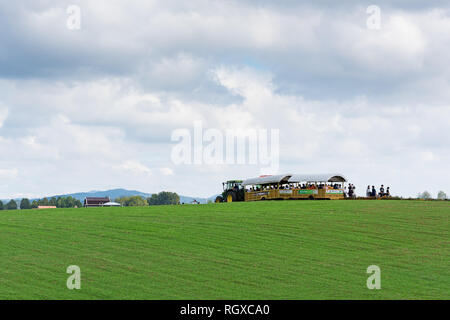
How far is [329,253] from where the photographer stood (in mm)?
24844

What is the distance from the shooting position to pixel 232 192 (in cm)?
6600

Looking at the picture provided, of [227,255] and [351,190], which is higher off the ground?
[351,190]

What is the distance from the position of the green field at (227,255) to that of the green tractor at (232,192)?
25814mm

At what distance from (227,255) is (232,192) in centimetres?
4221

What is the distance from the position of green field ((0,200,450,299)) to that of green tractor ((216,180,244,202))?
1016 inches

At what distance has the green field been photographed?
1814 cm
